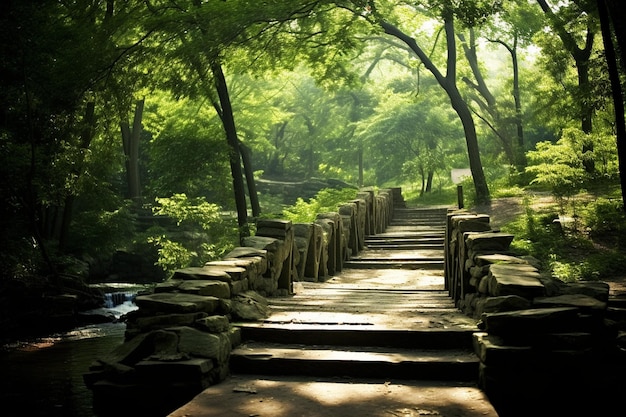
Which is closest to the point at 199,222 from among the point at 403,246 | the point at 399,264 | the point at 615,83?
the point at 403,246

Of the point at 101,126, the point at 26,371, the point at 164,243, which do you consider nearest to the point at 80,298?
the point at 164,243

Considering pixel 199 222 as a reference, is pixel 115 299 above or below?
below

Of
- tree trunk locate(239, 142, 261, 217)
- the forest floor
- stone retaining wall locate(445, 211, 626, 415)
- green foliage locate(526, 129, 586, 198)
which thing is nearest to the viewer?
stone retaining wall locate(445, 211, 626, 415)

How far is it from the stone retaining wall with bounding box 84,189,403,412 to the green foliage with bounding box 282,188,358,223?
8600mm

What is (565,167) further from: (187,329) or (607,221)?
(187,329)

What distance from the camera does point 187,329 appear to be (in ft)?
16.7

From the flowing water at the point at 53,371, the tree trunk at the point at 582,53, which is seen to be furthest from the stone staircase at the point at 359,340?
the tree trunk at the point at 582,53

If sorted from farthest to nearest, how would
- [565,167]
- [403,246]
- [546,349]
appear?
[403,246] → [565,167] → [546,349]

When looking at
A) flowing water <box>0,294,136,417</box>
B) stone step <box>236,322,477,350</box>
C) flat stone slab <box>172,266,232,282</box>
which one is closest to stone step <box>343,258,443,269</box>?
flowing water <box>0,294,136,417</box>

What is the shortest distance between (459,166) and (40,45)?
23483 millimetres

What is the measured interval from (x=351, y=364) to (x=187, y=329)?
51.9 inches

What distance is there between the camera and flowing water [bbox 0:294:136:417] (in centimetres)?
666

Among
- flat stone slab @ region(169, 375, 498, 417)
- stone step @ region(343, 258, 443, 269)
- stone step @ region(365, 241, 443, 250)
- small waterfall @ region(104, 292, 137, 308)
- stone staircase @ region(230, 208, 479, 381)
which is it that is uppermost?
stone staircase @ region(230, 208, 479, 381)

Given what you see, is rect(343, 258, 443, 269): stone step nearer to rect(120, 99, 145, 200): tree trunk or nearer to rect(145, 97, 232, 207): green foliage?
rect(145, 97, 232, 207): green foliage
